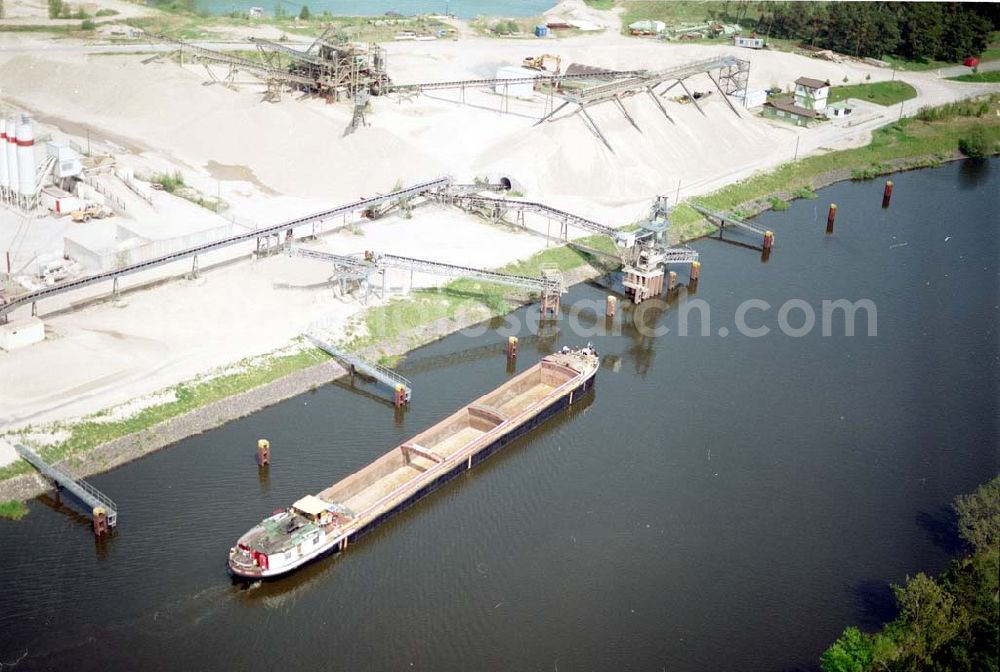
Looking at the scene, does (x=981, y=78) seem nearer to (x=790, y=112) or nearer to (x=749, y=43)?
(x=749, y=43)

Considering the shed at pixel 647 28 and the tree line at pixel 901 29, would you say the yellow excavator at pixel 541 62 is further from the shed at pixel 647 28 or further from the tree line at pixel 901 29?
the tree line at pixel 901 29

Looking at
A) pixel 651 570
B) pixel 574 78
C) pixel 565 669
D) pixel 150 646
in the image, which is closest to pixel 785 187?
pixel 574 78

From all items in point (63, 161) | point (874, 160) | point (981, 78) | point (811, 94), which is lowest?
point (874, 160)

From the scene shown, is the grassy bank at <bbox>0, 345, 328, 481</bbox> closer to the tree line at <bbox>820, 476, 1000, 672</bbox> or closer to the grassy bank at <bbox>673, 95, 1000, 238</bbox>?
the tree line at <bbox>820, 476, 1000, 672</bbox>

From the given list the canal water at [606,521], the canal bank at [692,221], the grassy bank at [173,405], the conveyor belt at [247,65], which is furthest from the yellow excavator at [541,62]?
the grassy bank at [173,405]

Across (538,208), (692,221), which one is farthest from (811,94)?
(538,208)

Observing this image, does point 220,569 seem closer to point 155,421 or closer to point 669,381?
point 155,421

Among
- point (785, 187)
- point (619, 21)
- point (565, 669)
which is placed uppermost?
point (619, 21)
